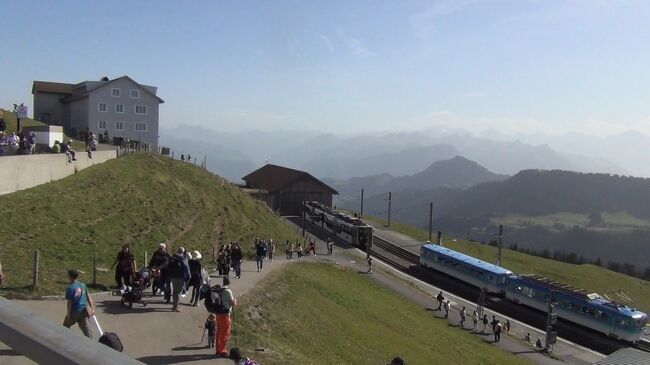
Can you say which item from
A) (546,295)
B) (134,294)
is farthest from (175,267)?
(546,295)

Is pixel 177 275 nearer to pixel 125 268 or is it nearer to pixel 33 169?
pixel 125 268

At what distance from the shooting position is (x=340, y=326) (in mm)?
21750

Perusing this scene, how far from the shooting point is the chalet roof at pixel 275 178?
7549 centimetres

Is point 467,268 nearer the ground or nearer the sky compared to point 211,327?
nearer the ground

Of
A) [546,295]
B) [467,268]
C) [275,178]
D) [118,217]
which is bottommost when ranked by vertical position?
[546,295]

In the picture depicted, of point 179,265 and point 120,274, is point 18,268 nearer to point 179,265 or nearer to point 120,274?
point 120,274

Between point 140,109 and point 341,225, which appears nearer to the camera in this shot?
point 341,225

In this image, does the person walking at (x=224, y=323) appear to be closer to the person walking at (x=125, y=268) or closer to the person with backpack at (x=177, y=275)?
the person with backpack at (x=177, y=275)

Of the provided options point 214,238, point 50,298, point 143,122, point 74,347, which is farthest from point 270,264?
point 143,122

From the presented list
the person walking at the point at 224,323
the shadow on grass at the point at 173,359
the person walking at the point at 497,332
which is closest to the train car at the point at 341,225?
the person walking at the point at 497,332

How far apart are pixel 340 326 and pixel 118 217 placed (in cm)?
1551

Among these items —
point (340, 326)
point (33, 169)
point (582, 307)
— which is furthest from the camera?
point (582, 307)

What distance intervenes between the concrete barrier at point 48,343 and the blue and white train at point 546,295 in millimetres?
40948

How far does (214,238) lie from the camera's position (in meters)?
36.9
